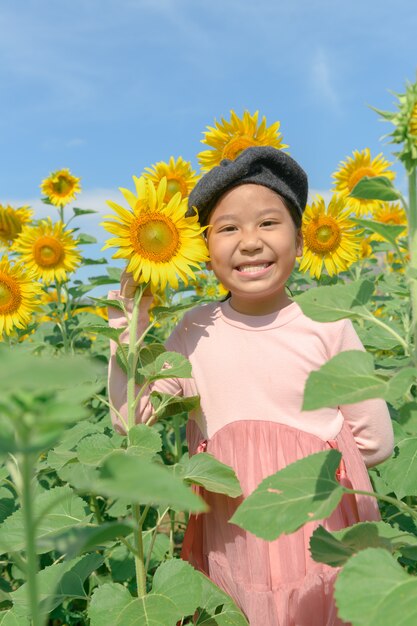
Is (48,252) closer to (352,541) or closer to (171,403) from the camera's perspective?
(171,403)

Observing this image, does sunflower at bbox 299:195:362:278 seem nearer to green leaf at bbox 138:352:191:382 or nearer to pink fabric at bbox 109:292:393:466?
pink fabric at bbox 109:292:393:466

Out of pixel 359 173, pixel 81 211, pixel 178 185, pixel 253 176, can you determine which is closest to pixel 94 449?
pixel 253 176

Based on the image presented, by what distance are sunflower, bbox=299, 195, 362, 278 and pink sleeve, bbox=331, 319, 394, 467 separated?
4.25 ft

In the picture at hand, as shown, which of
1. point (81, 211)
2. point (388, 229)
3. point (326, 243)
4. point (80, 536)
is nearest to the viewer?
point (80, 536)

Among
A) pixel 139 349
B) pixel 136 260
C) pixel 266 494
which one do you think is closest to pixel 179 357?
pixel 139 349

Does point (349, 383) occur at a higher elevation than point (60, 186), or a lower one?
lower

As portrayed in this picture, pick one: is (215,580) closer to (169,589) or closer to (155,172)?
(169,589)

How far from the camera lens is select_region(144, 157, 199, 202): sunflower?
9.48ft

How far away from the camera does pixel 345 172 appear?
15.2 feet

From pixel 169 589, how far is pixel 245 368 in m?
0.67

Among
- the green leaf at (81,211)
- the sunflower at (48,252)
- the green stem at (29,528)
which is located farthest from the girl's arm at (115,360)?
the green leaf at (81,211)

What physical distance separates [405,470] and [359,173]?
330cm

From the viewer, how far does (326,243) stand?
3375 millimetres

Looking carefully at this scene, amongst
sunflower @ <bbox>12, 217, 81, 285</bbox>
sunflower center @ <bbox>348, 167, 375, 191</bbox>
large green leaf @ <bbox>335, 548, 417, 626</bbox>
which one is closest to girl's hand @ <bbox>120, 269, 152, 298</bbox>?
large green leaf @ <bbox>335, 548, 417, 626</bbox>
